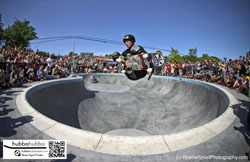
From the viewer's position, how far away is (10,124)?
11.4 feet

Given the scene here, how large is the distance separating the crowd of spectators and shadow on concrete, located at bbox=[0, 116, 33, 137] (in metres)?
2.93

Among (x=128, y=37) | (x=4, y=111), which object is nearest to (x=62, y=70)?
(x=4, y=111)

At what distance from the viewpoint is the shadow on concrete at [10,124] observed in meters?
3.11

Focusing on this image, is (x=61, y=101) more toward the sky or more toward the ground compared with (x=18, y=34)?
more toward the ground

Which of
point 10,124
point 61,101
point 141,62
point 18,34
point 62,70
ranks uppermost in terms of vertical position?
point 18,34

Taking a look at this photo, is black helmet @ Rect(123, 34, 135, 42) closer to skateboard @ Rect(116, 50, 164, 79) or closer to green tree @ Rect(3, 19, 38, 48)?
skateboard @ Rect(116, 50, 164, 79)

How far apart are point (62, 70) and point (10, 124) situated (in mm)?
12666

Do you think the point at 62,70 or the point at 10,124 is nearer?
the point at 10,124

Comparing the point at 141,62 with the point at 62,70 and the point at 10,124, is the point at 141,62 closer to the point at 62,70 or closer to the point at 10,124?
the point at 10,124

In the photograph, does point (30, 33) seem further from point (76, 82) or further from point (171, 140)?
point (171, 140)

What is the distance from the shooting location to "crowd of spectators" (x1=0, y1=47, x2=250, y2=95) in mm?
8017

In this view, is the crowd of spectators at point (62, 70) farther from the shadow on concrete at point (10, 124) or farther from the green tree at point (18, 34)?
the green tree at point (18, 34)

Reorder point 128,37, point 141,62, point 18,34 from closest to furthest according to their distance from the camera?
point 141,62, point 128,37, point 18,34

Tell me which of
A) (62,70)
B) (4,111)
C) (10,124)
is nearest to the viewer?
(10,124)
